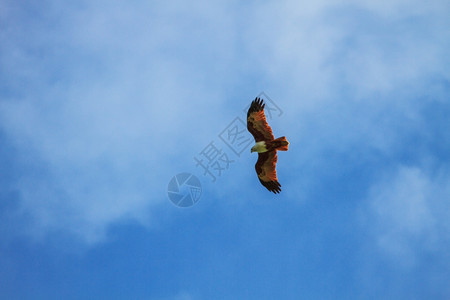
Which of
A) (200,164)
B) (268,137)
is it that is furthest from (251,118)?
(200,164)

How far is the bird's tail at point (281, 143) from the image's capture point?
22.6 metres

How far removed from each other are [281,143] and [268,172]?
2820mm

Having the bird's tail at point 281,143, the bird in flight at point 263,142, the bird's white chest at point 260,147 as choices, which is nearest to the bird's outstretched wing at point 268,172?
the bird in flight at point 263,142

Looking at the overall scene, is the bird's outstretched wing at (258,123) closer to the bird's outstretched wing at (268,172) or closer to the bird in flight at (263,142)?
the bird in flight at (263,142)

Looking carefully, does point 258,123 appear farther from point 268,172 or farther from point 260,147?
point 268,172

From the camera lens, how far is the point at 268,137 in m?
23.3

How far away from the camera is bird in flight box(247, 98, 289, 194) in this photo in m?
23.0

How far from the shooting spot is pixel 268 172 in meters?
24.9

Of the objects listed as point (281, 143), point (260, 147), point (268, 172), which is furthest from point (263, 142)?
point (268, 172)

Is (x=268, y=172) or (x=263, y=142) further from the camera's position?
(x=268, y=172)

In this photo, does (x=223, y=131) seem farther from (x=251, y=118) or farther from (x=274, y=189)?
(x=274, y=189)

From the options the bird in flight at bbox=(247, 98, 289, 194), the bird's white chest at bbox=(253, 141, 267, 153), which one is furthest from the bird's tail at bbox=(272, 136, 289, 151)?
the bird's white chest at bbox=(253, 141, 267, 153)

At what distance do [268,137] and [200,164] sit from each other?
4765 mm

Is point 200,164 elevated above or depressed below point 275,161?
above
